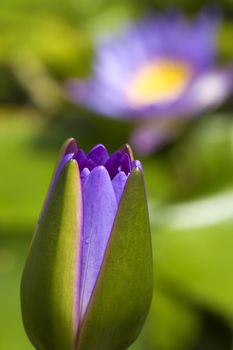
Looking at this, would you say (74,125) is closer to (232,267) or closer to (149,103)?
(149,103)

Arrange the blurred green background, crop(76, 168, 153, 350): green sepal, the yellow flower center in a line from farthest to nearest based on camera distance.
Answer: the yellow flower center, the blurred green background, crop(76, 168, 153, 350): green sepal

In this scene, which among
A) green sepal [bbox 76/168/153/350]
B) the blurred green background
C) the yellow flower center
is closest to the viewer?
green sepal [bbox 76/168/153/350]

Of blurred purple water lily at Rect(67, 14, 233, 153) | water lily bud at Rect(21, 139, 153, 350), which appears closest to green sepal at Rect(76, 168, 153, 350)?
water lily bud at Rect(21, 139, 153, 350)

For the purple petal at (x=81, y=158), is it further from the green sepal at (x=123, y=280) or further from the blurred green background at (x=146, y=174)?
the blurred green background at (x=146, y=174)

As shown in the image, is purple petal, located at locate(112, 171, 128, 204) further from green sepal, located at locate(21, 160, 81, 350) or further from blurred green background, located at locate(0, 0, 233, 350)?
blurred green background, located at locate(0, 0, 233, 350)

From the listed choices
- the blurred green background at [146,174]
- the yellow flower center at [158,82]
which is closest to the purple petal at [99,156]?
the blurred green background at [146,174]

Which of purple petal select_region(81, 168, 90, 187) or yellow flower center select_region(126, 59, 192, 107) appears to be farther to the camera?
yellow flower center select_region(126, 59, 192, 107)
